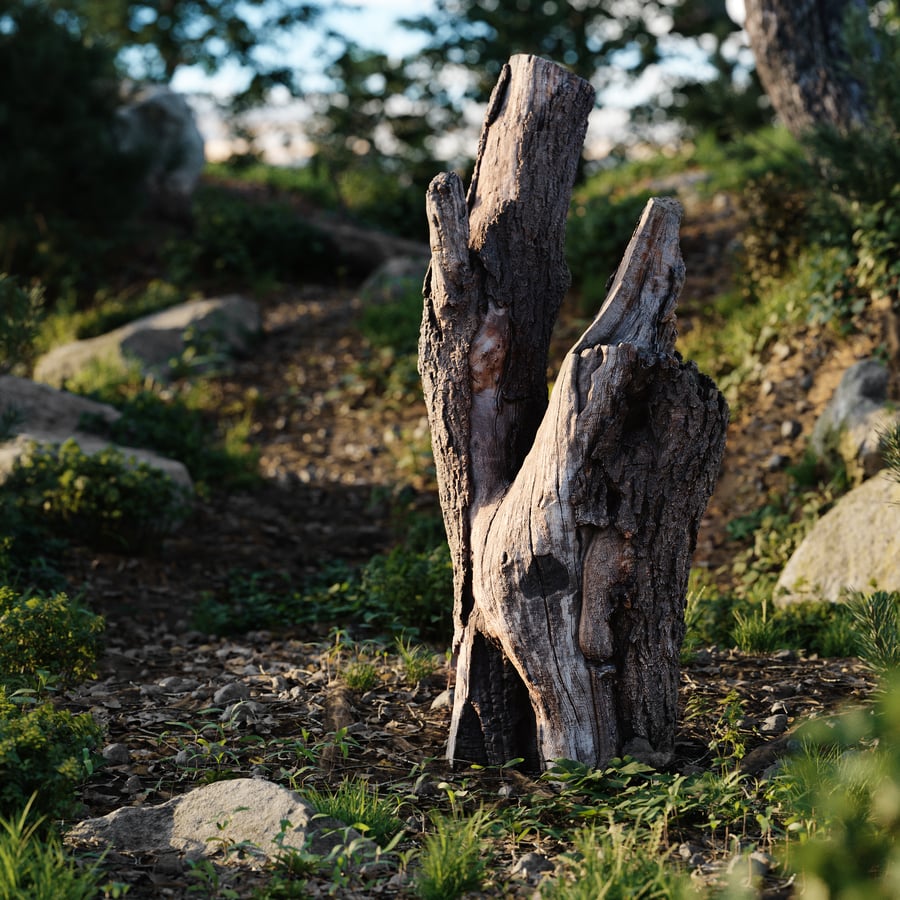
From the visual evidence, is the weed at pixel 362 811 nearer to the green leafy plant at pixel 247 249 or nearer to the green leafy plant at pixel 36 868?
the green leafy plant at pixel 36 868

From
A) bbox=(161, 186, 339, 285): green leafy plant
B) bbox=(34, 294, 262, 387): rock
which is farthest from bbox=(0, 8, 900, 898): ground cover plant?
bbox=(161, 186, 339, 285): green leafy plant

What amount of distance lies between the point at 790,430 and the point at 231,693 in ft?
15.2

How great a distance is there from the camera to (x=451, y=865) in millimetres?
2822

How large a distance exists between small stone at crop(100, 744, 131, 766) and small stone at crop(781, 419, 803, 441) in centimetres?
521

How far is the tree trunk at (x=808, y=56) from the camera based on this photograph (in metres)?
7.80

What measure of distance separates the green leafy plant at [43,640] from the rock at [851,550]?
3809 millimetres

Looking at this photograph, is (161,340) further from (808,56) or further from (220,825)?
(220,825)

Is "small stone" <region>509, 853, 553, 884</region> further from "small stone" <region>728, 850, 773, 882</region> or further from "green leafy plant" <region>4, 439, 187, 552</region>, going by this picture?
"green leafy plant" <region>4, 439, 187, 552</region>

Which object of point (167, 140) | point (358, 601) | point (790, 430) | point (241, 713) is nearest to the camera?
point (241, 713)

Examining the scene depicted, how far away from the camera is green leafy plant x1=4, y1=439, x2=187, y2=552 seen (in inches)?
256

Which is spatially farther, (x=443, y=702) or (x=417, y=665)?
(x=417, y=665)

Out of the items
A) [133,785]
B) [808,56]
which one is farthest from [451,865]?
[808,56]

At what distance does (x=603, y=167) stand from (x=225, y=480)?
9.97 meters

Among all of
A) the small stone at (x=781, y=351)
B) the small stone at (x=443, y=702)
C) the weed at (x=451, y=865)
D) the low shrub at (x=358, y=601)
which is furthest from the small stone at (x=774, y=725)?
the small stone at (x=781, y=351)
